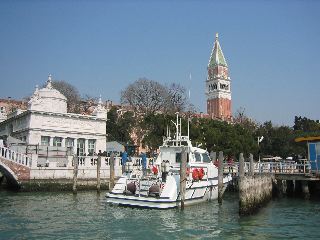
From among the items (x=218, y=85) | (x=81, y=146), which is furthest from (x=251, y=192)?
(x=218, y=85)

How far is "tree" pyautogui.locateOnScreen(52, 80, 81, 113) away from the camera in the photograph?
2428 inches

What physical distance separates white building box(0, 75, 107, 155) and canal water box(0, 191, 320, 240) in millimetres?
16484

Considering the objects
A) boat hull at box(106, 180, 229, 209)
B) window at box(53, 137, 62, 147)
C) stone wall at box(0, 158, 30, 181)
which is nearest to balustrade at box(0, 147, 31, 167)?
stone wall at box(0, 158, 30, 181)

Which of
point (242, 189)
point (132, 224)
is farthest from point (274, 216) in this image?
point (132, 224)

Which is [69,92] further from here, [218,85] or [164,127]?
[218,85]

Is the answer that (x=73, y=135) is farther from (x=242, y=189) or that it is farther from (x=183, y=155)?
(x=242, y=189)

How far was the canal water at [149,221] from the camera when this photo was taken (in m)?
14.0

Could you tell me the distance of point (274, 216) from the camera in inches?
725

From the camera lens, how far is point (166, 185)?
1884cm

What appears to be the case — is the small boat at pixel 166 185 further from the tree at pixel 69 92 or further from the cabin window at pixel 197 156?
the tree at pixel 69 92

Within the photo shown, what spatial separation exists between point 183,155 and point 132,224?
4.96 metres

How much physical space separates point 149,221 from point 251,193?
16.5 ft

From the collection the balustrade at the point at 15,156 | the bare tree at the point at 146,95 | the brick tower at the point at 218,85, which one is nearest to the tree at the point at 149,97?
the bare tree at the point at 146,95

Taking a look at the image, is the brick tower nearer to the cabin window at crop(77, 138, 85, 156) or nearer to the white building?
the white building
